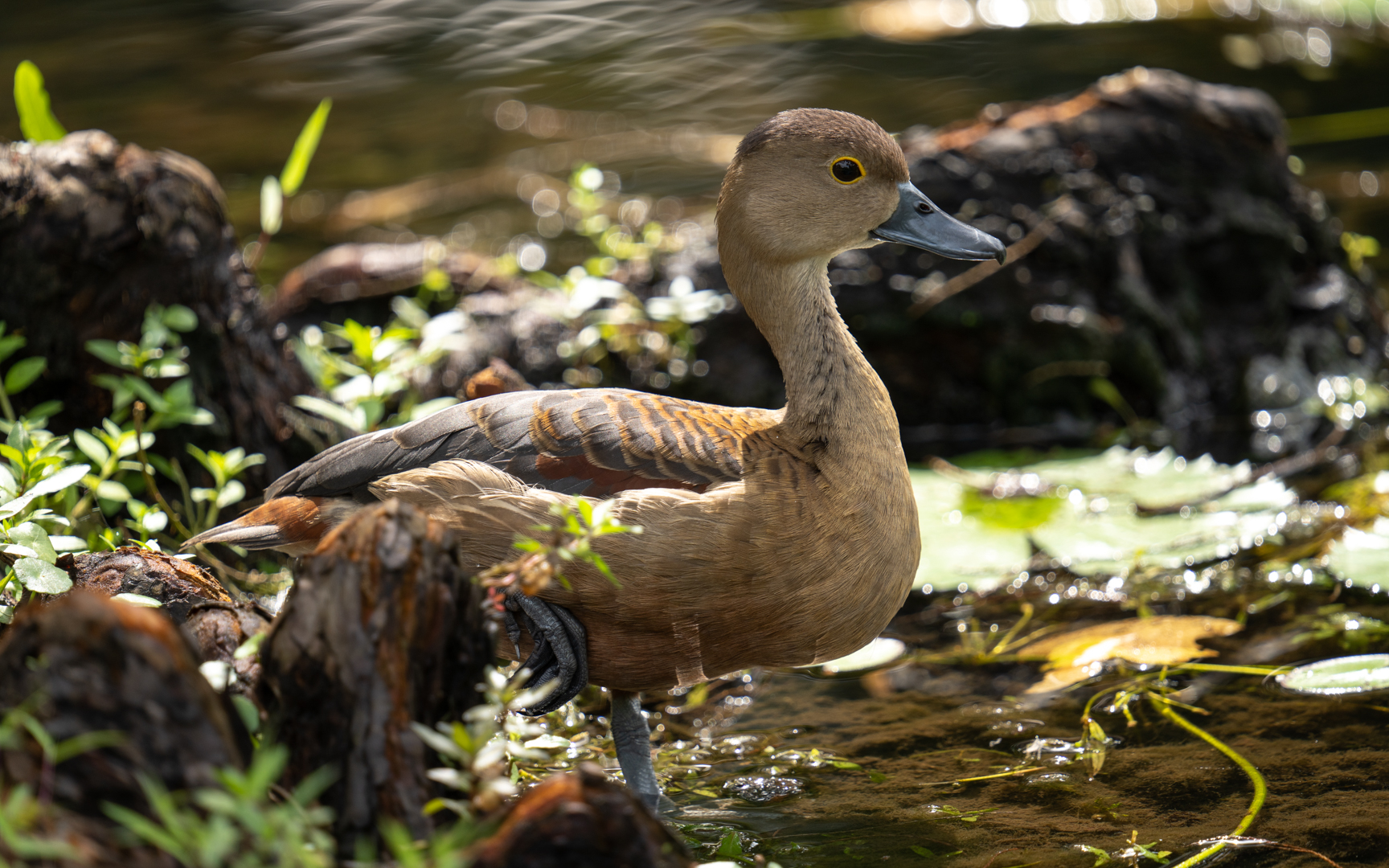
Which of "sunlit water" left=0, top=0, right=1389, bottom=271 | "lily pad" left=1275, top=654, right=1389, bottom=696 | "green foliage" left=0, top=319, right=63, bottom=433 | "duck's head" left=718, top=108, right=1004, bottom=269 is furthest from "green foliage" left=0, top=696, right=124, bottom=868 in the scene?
"sunlit water" left=0, top=0, right=1389, bottom=271

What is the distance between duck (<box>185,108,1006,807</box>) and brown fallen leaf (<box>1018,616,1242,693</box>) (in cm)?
99

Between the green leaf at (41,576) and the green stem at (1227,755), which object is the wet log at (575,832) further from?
the green stem at (1227,755)

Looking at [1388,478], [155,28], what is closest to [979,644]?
[1388,478]

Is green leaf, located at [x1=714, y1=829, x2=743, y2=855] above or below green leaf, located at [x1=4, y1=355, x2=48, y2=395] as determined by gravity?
below

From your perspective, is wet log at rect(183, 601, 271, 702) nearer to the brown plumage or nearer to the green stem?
the brown plumage

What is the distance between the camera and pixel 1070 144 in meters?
6.22

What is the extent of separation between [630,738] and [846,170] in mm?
1757

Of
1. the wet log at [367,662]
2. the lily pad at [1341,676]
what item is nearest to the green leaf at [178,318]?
the wet log at [367,662]

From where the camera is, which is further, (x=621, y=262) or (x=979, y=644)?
(x=621, y=262)

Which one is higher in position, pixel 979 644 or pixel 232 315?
pixel 232 315

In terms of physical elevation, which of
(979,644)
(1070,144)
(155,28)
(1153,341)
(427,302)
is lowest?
(979,644)

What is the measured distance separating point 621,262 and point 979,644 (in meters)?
2.83

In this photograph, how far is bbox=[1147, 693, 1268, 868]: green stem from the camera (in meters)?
2.94

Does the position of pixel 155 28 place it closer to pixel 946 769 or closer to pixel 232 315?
pixel 232 315
